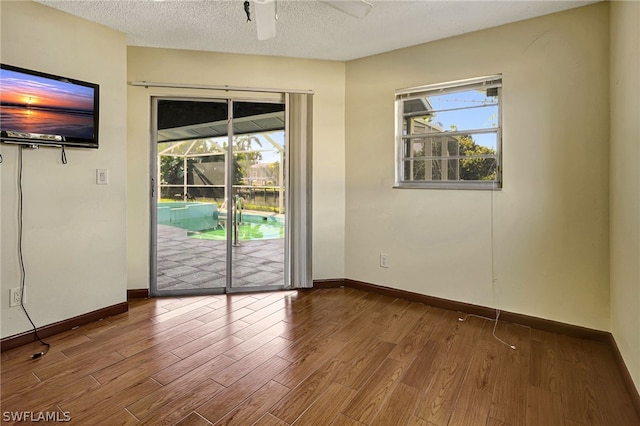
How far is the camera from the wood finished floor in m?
1.61

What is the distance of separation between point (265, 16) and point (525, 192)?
2.32 meters

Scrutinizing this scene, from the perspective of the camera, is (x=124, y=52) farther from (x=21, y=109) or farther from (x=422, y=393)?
(x=422, y=393)

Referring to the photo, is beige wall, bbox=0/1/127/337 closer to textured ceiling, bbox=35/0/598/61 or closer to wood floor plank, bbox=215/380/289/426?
textured ceiling, bbox=35/0/598/61

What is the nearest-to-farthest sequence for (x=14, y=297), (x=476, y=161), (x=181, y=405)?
(x=181, y=405) < (x=14, y=297) < (x=476, y=161)

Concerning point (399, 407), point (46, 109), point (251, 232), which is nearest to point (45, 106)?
point (46, 109)

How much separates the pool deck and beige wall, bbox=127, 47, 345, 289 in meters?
0.26

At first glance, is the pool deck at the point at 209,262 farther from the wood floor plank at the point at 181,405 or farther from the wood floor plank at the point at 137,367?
the wood floor plank at the point at 181,405

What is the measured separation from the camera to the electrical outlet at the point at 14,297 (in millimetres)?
2240

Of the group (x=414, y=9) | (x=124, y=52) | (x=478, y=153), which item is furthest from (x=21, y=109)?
(x=478, y=153)

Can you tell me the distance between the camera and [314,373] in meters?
1.95

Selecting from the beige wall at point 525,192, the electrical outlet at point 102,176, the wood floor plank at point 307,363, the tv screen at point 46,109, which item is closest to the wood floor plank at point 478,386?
the beige wall at point 525,192

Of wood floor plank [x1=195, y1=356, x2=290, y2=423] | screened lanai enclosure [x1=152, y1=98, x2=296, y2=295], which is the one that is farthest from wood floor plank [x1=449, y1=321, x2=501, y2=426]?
screened lanai enclosure [x1=152, y1=98, x2=296, y2=295]

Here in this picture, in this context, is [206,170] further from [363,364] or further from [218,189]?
[363,364]

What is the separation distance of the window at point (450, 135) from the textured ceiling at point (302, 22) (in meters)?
0.48
